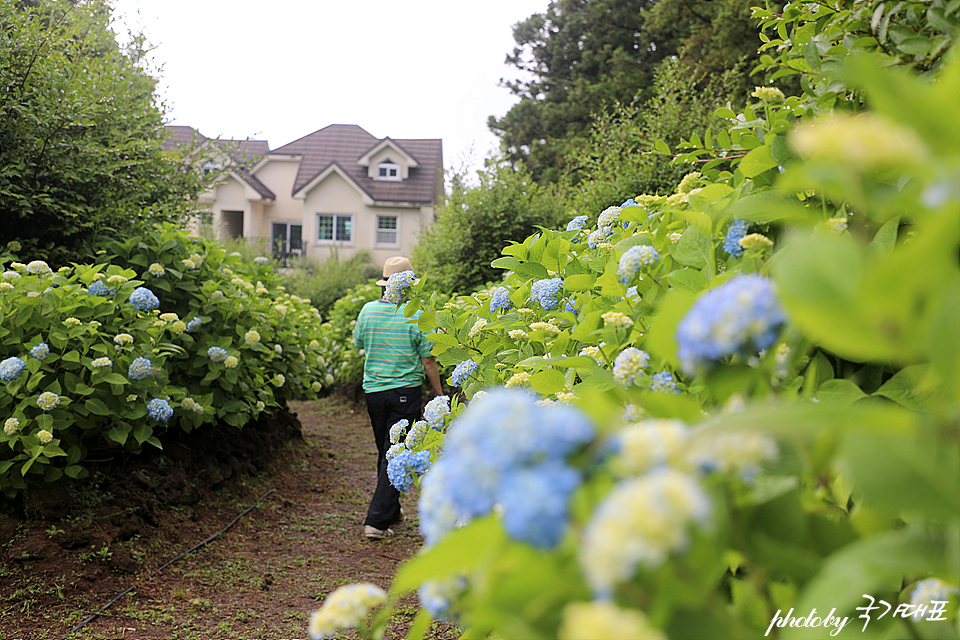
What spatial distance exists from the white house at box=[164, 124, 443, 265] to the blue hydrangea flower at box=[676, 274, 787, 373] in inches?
924

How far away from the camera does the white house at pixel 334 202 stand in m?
24.5

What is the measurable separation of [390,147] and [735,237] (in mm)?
25476

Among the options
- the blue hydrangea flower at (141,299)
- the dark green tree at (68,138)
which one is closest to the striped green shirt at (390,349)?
the blue hydrangea flower at (141,299)

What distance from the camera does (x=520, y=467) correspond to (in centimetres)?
43

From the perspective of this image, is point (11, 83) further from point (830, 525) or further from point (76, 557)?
point (830, 525)

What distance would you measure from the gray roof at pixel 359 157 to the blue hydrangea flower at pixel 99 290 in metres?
21.1

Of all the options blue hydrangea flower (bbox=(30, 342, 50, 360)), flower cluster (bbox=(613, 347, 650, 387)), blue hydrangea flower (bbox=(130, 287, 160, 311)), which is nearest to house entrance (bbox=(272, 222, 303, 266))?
blue hydrangea flower (bbox=(130, 287, 160, 311))

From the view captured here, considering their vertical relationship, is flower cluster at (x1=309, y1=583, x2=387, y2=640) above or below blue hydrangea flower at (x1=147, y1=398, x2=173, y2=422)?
above

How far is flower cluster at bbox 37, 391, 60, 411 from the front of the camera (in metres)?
3.41

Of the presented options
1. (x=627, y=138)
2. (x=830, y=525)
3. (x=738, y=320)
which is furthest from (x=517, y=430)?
(x=627, y=138)

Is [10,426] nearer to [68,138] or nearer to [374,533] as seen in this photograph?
[374,533]

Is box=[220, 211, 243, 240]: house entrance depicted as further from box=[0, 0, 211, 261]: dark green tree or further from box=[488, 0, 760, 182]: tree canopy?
box=[0, 0, 211, 261]: dark green tree

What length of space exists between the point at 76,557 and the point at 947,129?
435cm

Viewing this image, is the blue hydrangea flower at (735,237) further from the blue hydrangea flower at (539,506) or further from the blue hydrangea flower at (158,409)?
the blue hydrangea flower at (158,409)
